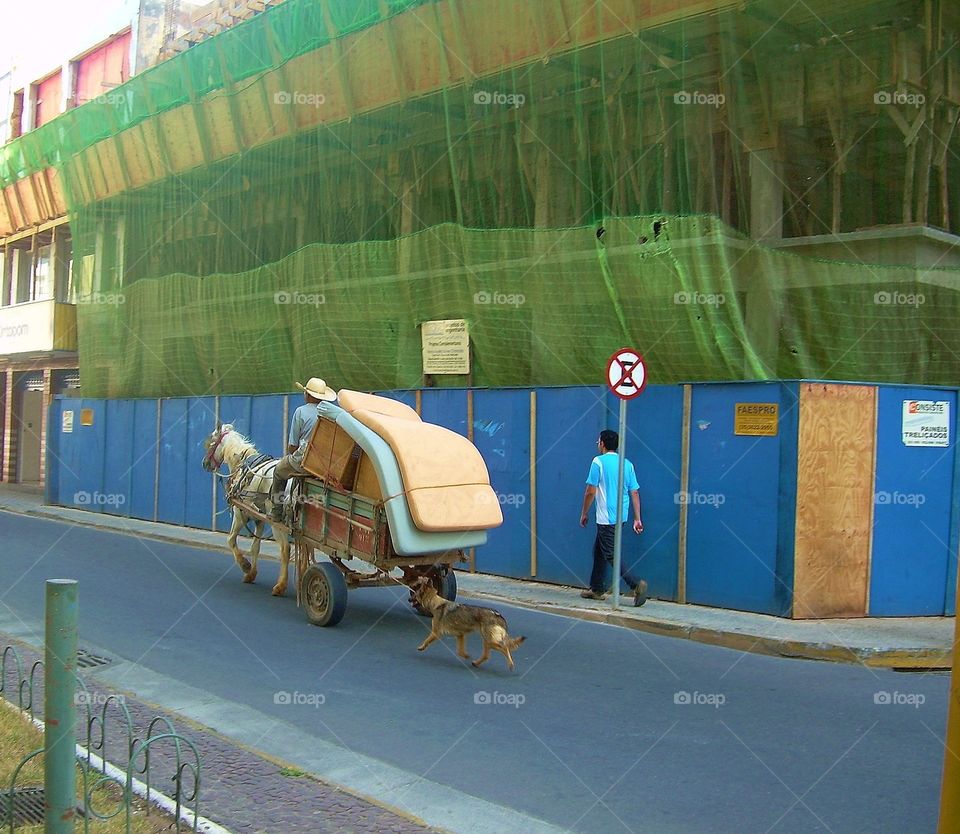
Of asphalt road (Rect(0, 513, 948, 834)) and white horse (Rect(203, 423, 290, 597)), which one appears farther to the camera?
white horse (Rect(203, 423, 290, 597))

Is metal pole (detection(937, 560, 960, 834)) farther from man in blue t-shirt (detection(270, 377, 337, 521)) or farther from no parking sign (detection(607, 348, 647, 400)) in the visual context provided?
no parking sign (detection(607, 348, 647, 400))

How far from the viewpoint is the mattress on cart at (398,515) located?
8227mm

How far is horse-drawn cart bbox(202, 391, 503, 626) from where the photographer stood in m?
8.34

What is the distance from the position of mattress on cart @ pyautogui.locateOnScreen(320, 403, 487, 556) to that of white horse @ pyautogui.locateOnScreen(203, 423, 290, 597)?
2251 mm

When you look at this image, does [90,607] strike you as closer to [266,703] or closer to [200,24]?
[266,703]

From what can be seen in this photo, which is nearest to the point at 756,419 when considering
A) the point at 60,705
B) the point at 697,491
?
the point at 697,491

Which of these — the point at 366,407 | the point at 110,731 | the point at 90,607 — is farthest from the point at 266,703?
the point at 90,607
